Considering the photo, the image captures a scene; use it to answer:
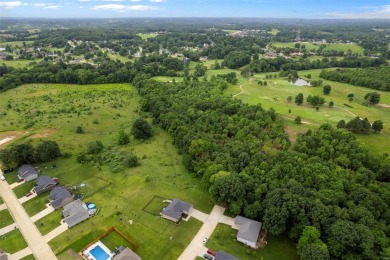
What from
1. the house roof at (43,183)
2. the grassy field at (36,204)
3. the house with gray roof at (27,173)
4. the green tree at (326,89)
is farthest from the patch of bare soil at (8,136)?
the green tree at (326,89)

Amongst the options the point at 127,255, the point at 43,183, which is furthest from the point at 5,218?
the point at 127,255

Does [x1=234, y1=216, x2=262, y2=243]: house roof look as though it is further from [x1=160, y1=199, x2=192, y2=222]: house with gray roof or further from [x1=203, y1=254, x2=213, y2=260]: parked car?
[x1=160, y1=199, x2=192, y2=222]: house with gray roof

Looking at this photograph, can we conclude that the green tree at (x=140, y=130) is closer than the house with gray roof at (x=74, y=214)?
No

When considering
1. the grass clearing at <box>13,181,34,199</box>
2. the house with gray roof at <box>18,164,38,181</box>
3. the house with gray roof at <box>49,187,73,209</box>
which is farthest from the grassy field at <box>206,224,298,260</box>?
the house with gray roof at <box>18,164,38,181</box>

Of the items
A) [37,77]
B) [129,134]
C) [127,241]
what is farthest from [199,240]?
[37,77]

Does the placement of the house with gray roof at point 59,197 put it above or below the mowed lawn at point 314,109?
below

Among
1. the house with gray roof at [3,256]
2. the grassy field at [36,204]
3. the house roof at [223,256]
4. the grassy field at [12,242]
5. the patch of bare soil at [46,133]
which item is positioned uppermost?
the patch of bare soil at [46,133]

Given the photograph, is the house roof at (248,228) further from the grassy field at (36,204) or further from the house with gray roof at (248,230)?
the grassy field at (36,204)
